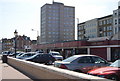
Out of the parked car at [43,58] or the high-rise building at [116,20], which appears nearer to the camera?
the parked car at [43,58]

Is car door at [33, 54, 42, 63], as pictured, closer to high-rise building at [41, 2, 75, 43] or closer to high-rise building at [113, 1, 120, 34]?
high-rise building at [113, 1, 120, 34]

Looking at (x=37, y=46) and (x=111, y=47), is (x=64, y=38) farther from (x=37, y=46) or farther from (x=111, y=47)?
(x=111, y=47)

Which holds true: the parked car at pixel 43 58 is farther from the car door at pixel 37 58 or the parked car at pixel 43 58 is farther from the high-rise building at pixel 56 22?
the high-rise building at pixel 56 22

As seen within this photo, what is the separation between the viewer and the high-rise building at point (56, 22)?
136 meters

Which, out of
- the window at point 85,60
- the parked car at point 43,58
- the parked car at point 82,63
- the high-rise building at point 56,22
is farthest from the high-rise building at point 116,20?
the window at point 85,60

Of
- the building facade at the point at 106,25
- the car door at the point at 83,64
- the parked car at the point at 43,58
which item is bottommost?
the parked car at the point at 43,58

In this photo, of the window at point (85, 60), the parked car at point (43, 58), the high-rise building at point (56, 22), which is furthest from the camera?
the high-rise building at point (56, 22)

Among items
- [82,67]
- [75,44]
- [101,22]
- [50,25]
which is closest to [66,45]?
[75,44]

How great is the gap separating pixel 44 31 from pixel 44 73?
5149 inches

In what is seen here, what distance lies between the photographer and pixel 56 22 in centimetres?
13900

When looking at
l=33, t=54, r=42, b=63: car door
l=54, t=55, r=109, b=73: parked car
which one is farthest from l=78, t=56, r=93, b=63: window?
l=33, t=54, r=42, b=63: car door

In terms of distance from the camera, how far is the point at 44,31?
458 ft

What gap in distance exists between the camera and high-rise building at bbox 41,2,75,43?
136 m

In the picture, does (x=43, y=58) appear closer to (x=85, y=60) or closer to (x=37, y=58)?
→ (x=37, y=58)
